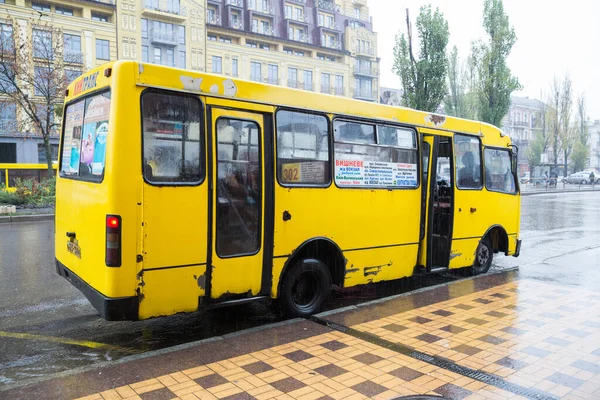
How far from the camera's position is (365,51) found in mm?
67000

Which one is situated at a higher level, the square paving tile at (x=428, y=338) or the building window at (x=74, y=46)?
the building window at (x=74, y=46)

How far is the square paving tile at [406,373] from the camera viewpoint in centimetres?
429

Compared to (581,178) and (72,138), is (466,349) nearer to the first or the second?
(72,138)

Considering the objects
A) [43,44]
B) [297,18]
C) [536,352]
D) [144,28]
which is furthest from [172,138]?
[297,18]

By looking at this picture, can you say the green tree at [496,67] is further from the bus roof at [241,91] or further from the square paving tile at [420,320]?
the square paving tile at [420,320]

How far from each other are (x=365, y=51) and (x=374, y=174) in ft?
209

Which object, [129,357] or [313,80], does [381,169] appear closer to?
[129,357]

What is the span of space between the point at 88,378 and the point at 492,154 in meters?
7.40

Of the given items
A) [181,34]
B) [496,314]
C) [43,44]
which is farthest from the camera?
[181,34]

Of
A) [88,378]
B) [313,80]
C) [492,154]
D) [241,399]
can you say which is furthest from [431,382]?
[313,80]

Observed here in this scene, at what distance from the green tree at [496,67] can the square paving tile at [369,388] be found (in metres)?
31.6

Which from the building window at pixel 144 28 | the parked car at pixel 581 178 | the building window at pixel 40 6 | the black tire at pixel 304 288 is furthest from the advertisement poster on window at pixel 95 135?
the parked car at pixel 581 178

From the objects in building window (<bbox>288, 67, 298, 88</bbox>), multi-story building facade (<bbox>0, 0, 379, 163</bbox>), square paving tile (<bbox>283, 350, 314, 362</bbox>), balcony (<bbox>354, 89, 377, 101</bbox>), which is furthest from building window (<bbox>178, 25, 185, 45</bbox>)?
→ square paving tile (<bbox>283, 350, 314, 362</bbox>)

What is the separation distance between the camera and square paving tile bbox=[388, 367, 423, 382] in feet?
14.1
